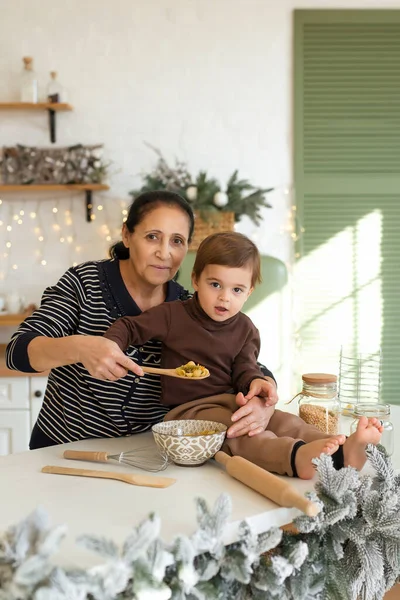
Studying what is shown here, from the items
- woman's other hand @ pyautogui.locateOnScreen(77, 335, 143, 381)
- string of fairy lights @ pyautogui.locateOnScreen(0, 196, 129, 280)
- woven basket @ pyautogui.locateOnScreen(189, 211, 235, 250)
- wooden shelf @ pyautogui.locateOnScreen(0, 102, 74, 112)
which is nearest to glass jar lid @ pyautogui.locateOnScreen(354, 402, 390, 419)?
woman's other hand @ pyautogui.locateOnScreen(77, 335, 143, 381)

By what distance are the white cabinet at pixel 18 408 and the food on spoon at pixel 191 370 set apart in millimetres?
1813

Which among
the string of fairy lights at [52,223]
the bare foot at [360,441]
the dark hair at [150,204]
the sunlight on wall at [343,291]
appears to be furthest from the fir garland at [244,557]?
the string of fairy lights at [52,223]

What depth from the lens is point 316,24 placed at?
3.64 metres

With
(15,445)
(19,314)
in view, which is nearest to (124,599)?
(15,445)

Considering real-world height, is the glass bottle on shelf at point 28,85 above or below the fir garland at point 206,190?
above

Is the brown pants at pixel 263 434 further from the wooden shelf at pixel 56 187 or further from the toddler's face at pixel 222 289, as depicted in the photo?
the wooden shelf at pixel 56 187

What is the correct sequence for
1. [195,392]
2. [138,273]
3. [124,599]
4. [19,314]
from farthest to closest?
[19,314], [138,273], [195,392], [124,599]

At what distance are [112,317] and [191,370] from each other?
0.31 m

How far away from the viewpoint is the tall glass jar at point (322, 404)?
1.61 metres

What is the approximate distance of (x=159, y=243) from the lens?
173 centimetres

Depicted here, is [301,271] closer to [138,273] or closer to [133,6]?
[133,6]

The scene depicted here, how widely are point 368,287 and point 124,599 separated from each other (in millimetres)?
3031

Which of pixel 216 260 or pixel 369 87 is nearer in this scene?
pixel 216 260

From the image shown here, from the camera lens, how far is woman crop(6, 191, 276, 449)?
5.55 feet
